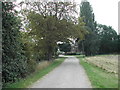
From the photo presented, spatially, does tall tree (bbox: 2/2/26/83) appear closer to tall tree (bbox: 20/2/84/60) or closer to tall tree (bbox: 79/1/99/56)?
tall tree (bbox: 20/2/84/60)

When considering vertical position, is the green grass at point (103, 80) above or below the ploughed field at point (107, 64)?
above

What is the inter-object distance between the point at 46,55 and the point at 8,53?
20426 mm

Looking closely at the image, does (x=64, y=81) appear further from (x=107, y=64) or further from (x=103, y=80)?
(x=107, y=64)

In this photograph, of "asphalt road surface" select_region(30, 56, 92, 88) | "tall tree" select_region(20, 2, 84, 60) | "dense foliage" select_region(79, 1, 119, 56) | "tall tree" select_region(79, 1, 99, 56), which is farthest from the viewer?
"dense foliage" select_region(79, 1, 119, 56)

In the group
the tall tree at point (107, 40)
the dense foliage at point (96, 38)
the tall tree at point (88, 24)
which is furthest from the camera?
the tall tree at point (107, 40)

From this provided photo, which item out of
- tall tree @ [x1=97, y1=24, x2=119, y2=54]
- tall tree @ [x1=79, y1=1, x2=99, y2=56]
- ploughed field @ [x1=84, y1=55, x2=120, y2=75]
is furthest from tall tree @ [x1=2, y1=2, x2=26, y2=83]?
tall tree @ [x1=97, y1=24, x2=119, y2=54]

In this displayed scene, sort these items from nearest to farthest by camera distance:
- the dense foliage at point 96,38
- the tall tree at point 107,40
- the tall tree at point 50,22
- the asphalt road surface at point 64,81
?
1. the asphalt road surface at point 64,81
2. the tall tree at point 50,22
3. the dense foliage at point 96,38
4. the tall tree at point 107,40

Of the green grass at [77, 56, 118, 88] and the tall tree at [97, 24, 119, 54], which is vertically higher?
the tall tree at [97, 24, 119, 54]

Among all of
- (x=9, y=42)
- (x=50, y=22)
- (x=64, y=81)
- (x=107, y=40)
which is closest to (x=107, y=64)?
(x=50, y=22)

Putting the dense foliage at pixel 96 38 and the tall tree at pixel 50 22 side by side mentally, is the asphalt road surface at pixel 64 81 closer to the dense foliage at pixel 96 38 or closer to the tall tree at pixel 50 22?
the tall tree at pixel 50 22

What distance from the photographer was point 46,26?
2367cm

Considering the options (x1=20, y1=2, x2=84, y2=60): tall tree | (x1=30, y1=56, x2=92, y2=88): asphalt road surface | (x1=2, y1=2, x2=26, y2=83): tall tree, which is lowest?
(x1=30, y1=56, x2=92, y2=88): asphalt road surface

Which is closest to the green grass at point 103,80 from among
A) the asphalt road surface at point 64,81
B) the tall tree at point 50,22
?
the asphalt road surface at point 64,81

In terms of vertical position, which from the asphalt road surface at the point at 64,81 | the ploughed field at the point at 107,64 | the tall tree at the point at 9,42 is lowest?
the ploughed field at the point at 107,64
